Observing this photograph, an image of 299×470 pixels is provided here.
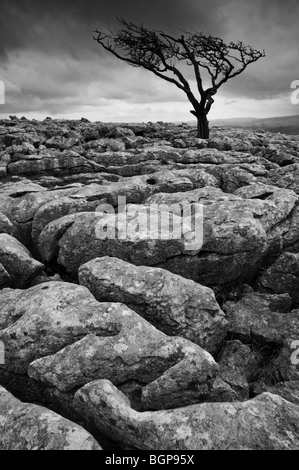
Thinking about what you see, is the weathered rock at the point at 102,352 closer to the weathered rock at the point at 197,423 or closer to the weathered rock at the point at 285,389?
the weathered rock at the point at 197,423

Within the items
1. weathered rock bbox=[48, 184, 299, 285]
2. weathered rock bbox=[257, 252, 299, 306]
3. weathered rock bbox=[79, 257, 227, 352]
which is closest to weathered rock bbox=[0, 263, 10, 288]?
weathered rock bbox=[48, 184, 299, 285]

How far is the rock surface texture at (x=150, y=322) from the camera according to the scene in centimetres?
707

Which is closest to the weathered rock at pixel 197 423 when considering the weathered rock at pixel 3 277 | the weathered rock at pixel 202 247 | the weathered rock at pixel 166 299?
the weathered rock at pixel 166 299

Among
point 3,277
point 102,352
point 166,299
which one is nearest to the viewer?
point 102,352

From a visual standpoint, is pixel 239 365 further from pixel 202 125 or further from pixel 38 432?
pixel 202 125

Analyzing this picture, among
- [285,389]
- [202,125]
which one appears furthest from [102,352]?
[202,125]

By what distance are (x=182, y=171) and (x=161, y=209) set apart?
25.3 feet

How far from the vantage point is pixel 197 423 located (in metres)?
6.93

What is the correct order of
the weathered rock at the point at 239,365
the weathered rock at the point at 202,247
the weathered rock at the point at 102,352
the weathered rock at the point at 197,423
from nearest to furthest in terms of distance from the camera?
the weathered rock at the point at 197,423 → the weathered rock at the point at 102,352 → the weathered rock at the point at 239,365 → the weathered rock at the point at 202,247

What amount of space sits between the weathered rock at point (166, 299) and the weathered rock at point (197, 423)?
2948mm

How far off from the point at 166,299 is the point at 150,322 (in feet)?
2.87

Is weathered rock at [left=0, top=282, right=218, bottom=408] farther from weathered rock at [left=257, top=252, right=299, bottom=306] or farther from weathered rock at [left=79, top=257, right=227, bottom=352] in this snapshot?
weathered rock at [left=257, top=252, right=299, bottom=306]

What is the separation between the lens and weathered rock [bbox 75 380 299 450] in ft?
22.0

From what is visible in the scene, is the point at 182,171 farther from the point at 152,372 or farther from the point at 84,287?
the point at 152,372
